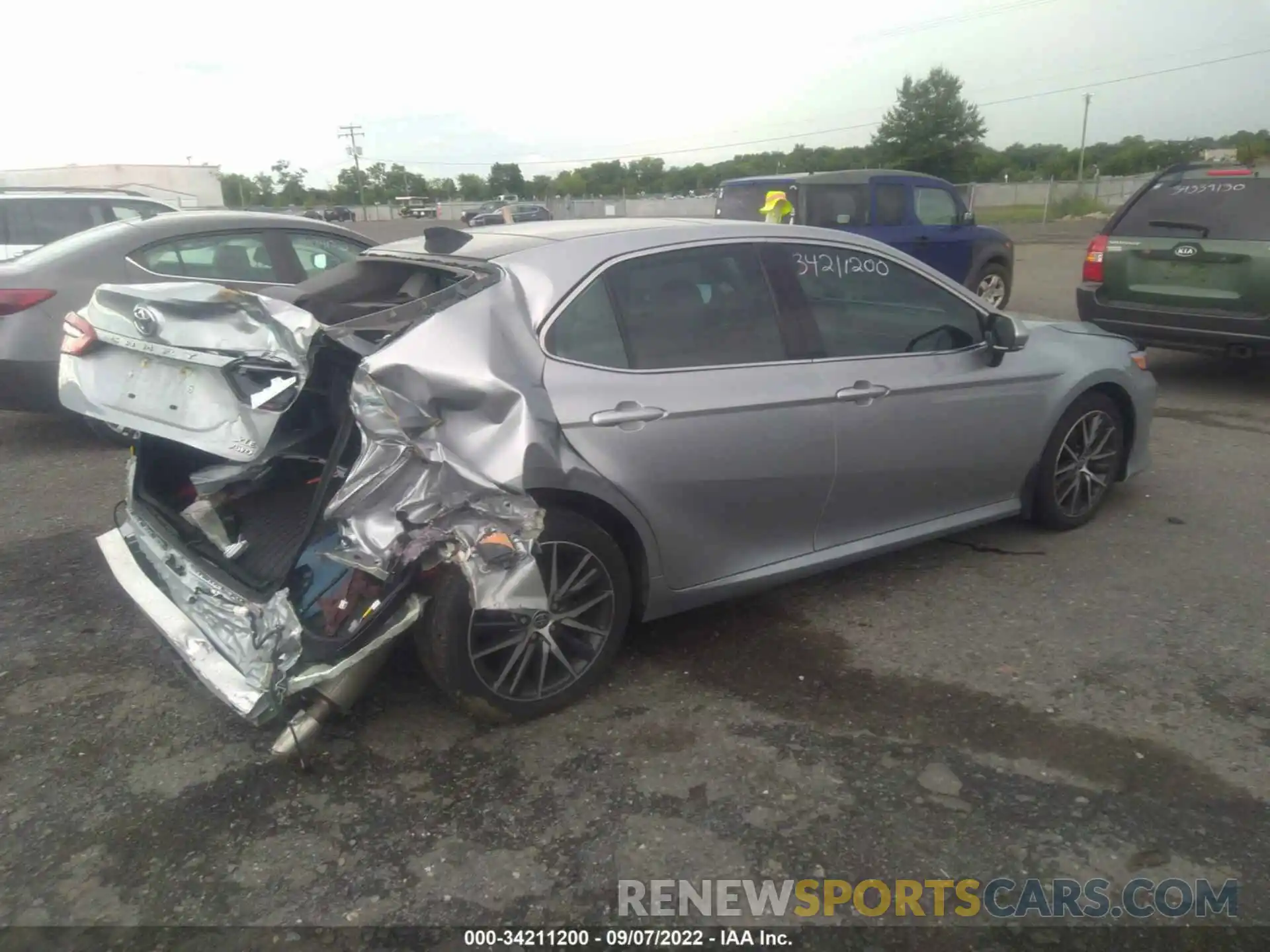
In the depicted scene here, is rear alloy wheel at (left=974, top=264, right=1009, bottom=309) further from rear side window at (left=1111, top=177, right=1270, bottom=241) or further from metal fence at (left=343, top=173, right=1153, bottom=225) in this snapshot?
metal fence at (left=343, top=173, right=1153, bottom=225)

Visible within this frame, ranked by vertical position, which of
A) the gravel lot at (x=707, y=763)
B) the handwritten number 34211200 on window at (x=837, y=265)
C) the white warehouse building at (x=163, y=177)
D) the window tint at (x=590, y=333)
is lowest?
the gravel lot at (x=707, y=763)

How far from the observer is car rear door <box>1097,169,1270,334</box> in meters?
7.04

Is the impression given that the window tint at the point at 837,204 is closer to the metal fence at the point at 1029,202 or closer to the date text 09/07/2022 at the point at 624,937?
the date text 09/07/2022 at the point at 624,937

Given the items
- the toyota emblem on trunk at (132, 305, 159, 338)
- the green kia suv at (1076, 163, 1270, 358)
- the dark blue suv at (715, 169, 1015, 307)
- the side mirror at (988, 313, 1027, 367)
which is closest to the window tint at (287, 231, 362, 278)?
the toyota emblem on trunk at (132, 305, 159, 338)

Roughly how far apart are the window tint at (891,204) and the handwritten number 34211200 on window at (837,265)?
7.68m

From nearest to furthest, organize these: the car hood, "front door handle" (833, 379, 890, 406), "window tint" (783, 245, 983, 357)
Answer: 1. "front door handle" (833, 379, 890, 406)
2. "window tint" (783, 245, 983, 357)
3. the car hood

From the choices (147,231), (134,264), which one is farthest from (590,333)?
(147,231)

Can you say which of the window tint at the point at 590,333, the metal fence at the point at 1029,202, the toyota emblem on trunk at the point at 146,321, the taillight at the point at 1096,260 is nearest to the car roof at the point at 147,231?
the toyota emblem on trunk at the point at 146,321

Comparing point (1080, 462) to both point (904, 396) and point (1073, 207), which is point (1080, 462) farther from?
point (1073, 207)

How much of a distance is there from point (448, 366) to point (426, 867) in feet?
4.79

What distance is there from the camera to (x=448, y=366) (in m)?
3.01

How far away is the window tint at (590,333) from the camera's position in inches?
132

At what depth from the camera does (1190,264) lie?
7.38 metres

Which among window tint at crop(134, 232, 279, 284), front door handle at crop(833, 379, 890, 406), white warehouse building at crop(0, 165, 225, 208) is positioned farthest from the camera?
white warehouse building at crop(0, 165, 225, 208)
